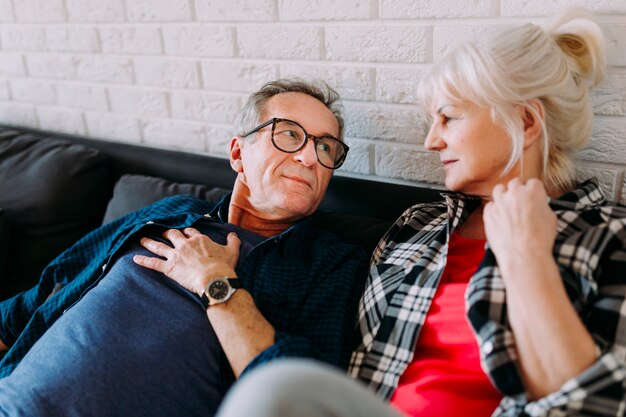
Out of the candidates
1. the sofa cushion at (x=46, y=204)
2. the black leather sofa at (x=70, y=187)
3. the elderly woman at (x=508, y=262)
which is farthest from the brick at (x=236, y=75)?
the elderly woman at (x=508, y=262)

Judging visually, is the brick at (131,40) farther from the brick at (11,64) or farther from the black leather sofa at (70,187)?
the brick at (11,64)

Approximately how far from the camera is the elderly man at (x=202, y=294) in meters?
1.09

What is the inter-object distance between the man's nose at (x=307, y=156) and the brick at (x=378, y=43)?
0.29m

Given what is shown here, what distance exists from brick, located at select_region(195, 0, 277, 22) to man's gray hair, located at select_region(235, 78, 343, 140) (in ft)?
0.80

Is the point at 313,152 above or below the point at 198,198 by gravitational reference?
above

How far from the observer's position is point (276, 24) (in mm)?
1559

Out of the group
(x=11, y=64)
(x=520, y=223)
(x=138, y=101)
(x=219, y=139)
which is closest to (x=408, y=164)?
(x=520, y=223)

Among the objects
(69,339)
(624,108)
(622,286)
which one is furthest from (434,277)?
(69,339)

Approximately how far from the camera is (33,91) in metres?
2.23

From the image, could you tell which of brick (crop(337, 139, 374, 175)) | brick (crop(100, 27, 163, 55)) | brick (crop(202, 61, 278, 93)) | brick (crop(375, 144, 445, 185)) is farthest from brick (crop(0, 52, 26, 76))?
brick (crop(375, 144, 445, 185))

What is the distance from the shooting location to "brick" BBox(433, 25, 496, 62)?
1266 millimetres

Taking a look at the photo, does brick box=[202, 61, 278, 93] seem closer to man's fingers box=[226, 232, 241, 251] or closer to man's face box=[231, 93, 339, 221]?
man's face box=[231, 93, 339, 221]

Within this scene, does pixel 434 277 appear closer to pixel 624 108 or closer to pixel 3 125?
pixel 624 108

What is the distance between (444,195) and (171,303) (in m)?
0.65
